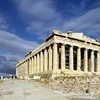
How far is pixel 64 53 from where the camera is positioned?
57.4m

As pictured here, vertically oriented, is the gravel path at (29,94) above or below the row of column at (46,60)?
below

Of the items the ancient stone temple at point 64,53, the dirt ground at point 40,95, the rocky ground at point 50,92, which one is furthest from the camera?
the ancient stone temple at point 64,53

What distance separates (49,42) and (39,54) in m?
12.6

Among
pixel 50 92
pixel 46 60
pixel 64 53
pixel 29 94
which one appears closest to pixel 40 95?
pixel 29 94

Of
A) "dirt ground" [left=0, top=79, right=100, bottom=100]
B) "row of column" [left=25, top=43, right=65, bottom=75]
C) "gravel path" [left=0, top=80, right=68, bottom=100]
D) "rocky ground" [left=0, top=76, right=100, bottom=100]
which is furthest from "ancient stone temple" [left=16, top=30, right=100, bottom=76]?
"dirt ground" [left=0, top=79, right=100, bottom=100]

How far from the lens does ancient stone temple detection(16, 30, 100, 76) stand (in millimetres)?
→ 55625

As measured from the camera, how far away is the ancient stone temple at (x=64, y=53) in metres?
55.6

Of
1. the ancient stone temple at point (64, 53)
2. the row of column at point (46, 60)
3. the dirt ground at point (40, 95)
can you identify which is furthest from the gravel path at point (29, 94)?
the row of column at point (46, 60)

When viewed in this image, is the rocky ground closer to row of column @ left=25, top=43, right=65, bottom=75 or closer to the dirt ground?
the dirt ground

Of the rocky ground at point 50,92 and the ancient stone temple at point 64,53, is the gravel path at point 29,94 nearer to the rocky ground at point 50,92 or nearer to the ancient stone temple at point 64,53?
the rocky ground at point 50,92

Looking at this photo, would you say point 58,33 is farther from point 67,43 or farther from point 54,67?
point 54,67

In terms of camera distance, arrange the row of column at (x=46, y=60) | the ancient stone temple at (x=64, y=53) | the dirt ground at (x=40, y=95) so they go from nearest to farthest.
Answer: the dirt ground at (x=40, y=95), the row of column at (x=46, y=60), the ancient stone temple at (x=64, y=53)

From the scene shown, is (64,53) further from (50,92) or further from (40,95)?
(40,95)

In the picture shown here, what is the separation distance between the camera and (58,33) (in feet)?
183
